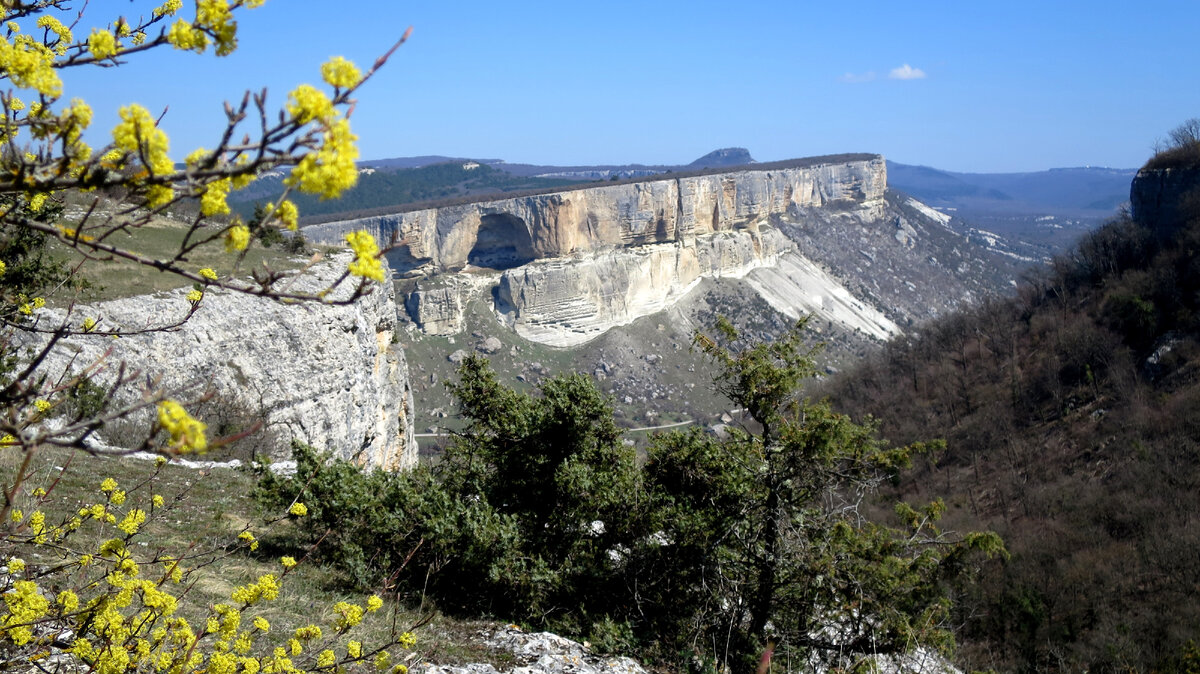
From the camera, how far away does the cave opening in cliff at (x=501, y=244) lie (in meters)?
65.2

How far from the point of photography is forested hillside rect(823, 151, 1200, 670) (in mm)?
16797

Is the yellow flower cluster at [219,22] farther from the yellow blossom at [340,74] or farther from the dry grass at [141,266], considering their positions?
the dry grass at [141,266]

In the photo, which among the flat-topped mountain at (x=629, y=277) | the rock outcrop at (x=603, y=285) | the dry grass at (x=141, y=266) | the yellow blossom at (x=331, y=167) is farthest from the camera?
the rock outcrop at (x=603, y=285)

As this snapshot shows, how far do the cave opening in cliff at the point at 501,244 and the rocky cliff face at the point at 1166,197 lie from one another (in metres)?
45.1

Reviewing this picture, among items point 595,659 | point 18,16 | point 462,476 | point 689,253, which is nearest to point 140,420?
point 462,476

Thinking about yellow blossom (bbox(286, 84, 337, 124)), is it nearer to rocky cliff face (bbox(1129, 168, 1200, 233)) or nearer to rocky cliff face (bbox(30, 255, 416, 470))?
rocky cliff face (bbox(30, 255, 416, 470))

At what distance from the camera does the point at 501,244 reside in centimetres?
6662

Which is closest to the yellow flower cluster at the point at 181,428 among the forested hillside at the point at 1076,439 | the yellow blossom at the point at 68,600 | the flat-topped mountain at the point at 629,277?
the yellow blossom at the point at 68,600

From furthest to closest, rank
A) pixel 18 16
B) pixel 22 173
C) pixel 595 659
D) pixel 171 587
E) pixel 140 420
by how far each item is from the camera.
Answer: pixel 140 420, pixel 595 659, pixel 171 587, pixel 18 16, pixel 22 173

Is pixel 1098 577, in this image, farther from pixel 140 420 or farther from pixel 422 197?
pixel 422 197

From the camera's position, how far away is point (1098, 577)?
18.5 meters

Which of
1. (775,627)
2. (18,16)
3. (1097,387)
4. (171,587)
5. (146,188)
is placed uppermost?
(18,16)

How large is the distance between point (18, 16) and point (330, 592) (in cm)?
576

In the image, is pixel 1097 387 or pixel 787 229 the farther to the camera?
pixel 787 229
